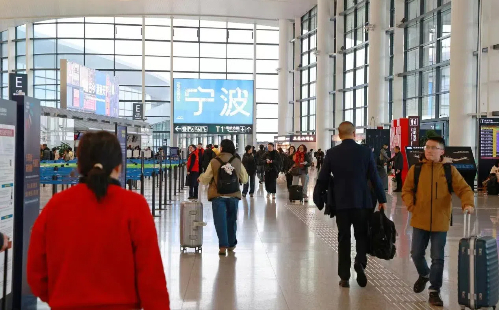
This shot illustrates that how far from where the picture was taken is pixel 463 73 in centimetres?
2469

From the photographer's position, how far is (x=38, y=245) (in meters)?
2.81

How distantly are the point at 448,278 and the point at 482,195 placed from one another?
14425mm

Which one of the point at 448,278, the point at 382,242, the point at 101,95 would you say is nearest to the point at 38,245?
the point at 382,242

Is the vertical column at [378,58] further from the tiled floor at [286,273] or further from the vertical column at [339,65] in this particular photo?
the tiled floor at [286,273]

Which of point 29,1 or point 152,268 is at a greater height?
point 29,1

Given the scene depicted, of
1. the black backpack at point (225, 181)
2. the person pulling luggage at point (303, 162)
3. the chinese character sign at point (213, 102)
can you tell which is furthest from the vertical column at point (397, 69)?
the black backpack at point (225, 181)

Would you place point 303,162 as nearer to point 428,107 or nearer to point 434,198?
point 434,198

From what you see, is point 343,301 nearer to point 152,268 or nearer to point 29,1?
point 152,268

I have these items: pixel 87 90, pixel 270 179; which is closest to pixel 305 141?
pixel 87 90

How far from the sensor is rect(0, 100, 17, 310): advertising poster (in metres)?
5.33

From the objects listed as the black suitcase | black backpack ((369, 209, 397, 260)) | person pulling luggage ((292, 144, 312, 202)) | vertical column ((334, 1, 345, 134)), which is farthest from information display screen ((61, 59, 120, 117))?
black backpack ((369, 209, 397, 260))

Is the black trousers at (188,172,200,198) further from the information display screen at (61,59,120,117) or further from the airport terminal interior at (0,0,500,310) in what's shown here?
the information display screen at (61,59,120,117)

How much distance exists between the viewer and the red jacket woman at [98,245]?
108 inches

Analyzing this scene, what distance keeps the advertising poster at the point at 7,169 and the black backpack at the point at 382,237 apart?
3.49 m
